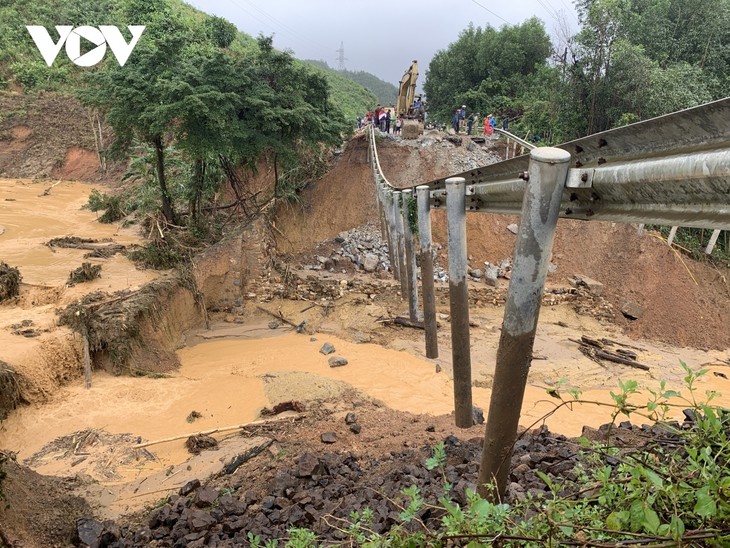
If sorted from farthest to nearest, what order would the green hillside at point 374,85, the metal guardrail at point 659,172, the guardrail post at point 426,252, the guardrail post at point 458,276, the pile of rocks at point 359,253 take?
1. the green hillside at point 374,85
2. the pile of rocks at point 359,253
3. the guardrail post at point 426,252
4. the guardrail post at point 458,276
5. the metal guardrail at point 659,172

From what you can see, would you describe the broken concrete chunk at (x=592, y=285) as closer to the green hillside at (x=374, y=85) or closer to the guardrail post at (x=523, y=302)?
the guardrail post at (x=523, y=302)

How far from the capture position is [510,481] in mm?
3297

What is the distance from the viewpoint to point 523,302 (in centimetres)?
267

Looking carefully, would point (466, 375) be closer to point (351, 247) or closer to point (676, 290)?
point (351, 247)

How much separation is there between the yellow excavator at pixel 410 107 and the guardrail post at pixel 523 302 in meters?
15.5

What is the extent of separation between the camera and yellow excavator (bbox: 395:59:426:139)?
17375 millimetres

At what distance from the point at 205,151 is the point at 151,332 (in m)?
4.53

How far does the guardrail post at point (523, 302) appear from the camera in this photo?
2432mm

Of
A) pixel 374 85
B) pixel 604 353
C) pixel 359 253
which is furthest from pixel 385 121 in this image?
pixel 374 85

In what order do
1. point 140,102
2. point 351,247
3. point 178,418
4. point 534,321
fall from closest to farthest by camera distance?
point 534,321, point 178,418, point 140,102, point 351,247

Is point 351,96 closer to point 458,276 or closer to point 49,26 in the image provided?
point 49,26

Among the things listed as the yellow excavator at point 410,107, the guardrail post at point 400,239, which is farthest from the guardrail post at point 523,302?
the yellow excavator at point 410,107

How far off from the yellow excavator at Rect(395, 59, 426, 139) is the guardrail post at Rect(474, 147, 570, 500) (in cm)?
1546

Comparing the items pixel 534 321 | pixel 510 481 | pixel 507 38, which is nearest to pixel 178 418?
pixel 510 481
